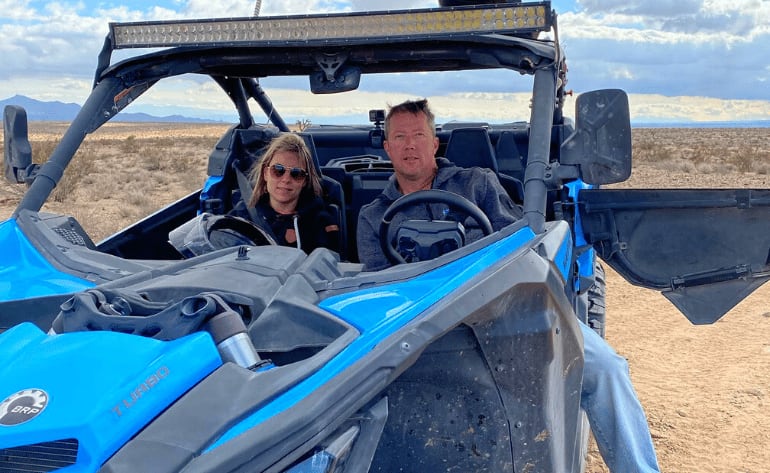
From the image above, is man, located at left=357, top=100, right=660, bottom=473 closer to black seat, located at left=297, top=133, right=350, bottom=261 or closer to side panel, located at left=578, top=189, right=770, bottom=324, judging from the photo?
side panel, located at left=578, top=189, right=770, bottom=324

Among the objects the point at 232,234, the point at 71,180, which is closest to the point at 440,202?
the point at 232,234

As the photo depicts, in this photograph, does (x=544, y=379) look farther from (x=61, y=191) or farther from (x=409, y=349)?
(x=61, y=191)

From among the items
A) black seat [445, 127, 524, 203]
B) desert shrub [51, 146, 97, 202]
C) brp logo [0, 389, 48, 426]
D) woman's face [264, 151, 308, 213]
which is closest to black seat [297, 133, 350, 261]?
woman's face [264, 151, 308, 213]

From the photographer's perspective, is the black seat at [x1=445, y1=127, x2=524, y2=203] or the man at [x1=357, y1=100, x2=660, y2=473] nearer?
the man at [x1=357, y1=100, x2=660, y2=473]

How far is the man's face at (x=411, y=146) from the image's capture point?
3.62 m

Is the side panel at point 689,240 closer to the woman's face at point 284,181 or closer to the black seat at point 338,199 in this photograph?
the black seat at point 338,199

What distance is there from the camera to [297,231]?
393cm

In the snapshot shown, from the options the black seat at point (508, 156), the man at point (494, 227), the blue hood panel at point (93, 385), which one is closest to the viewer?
the blue hood panel at point (93, 385)

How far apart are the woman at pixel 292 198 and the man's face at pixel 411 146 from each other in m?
0.61

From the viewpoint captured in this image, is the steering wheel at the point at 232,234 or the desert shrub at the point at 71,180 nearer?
the steering wheel at the point at 232,234

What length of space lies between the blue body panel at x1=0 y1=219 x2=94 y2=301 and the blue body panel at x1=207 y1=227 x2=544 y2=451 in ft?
3.46

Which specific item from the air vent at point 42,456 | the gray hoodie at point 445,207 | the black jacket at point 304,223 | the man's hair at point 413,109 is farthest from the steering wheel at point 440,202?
the air vent at point 42,456

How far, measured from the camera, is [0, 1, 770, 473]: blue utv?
1687 millimetres

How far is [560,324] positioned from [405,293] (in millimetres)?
451
